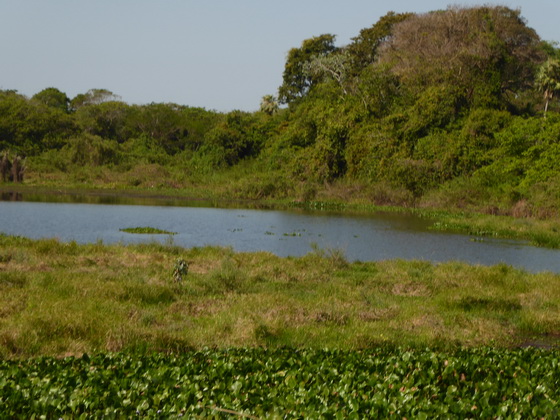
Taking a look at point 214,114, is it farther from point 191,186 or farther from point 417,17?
point 417,17

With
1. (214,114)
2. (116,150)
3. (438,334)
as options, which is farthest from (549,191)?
(214,114)

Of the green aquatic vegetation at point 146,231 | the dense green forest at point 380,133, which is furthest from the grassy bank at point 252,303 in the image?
the dense green forest at point 380,133

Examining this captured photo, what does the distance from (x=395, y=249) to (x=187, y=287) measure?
15.6m

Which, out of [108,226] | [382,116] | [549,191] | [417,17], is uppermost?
[417,17]

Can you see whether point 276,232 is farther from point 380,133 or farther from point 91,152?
point 91,152

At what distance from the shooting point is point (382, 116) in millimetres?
63938

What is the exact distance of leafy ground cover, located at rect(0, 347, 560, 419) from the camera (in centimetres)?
698

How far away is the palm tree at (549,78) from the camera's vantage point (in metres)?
56.8

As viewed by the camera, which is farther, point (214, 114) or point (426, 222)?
point (214, 114)

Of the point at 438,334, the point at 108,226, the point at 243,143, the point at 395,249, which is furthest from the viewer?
the point at 243,143

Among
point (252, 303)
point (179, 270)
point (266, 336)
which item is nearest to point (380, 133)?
point (179, 270)

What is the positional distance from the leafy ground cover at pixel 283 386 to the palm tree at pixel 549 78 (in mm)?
52458

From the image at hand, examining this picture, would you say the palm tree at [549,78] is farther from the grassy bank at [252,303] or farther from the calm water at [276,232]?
the grassy bank at [252,303]

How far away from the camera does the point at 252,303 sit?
14.4 m
